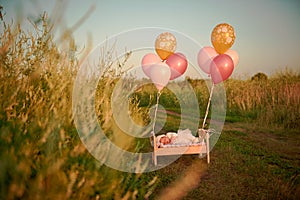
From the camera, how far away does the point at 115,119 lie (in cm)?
355

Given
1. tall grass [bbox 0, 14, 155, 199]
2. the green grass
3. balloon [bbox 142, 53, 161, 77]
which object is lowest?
the green grass

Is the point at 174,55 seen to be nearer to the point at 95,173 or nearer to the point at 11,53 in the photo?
the point at 11,53

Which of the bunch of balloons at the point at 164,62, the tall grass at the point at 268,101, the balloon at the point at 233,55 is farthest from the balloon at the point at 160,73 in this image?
the tall grass at the point at 268,101

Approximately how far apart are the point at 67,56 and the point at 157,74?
2123 millimetres

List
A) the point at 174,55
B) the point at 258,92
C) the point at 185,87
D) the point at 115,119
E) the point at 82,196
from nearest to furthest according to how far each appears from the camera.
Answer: the point at 82,196 → the point at 115,119 → the point at 174,55 → the point at 258,92 → the point at 185,87

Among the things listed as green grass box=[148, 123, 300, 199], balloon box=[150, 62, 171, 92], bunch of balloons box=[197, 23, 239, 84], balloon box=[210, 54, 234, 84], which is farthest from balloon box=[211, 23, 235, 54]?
green grass box=[148, 123, 300, 199]

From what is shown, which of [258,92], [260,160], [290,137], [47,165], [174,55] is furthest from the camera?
[258,92]

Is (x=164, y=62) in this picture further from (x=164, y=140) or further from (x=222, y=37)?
(x=164, y=140)

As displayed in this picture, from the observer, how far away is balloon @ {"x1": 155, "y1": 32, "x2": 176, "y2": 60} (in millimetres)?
5637

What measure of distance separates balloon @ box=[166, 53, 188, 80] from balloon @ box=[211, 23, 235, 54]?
65 cm

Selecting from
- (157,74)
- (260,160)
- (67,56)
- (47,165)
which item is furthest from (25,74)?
(260,160)

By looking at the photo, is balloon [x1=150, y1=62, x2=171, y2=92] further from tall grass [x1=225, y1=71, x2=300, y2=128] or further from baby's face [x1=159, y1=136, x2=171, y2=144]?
tall grass [x1=225, y1=71, x2=300, y2=128]

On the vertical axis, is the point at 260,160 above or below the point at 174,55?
below

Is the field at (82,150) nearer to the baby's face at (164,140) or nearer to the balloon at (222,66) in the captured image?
the baby's face at (164,140)
